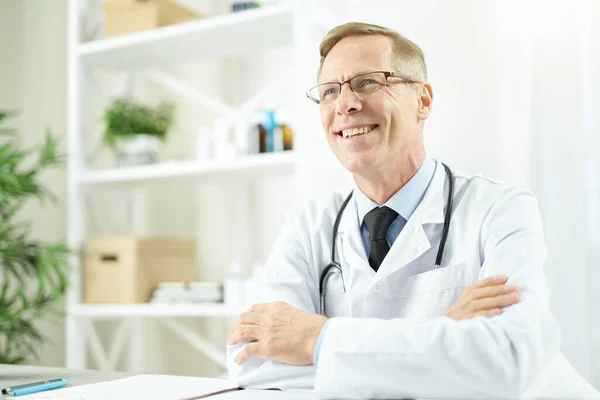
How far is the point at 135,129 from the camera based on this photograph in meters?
2.85

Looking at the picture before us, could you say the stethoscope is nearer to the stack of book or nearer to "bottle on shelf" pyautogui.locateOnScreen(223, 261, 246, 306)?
"bottle on shelf" pyautogui.locateOnScreen(223, 261, 246, 306)

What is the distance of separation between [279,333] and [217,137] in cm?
154

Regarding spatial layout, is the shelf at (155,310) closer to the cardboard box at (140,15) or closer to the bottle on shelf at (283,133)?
the bottle on shelf at (283,133)

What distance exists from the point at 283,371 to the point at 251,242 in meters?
1.94

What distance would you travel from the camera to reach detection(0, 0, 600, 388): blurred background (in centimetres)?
215

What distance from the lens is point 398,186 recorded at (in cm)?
159

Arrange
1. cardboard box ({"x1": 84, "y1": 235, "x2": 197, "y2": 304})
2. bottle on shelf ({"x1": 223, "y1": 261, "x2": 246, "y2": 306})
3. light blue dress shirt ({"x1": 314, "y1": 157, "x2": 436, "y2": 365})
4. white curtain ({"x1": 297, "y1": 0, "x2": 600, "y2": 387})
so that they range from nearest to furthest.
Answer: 1. light blue dress shirt ({"x1": 314, "y1": 157, "x2": 436, "y2": 365})
2. white curtain ({"x1": 297, "y1": 0, "x2": 600, "y2": 387})
3. bottle on shelf ({"x1": 223, "y1": 261, "x2": 246, "y2": 306})
4. cardboard box ({"x1": 84, "y1": 235, "x2": 197, "y2": 304})

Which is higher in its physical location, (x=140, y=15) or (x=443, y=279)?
(x=140, y=15)

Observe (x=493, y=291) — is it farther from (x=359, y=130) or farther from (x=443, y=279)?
(x=359, y=130)

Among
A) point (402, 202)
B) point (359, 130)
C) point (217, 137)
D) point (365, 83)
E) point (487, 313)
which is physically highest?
point (217, 137)

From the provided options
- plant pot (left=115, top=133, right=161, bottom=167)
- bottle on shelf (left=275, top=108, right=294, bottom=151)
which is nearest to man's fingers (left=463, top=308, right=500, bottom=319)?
bottle on shelf (left=275, top=108, right=294, bottom=151)

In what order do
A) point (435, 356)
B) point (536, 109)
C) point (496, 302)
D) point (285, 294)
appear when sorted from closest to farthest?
point (435, 356)
point (496, 302)
point (285, 294)
point (536, 109)

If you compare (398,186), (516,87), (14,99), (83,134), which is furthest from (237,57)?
(398,186)

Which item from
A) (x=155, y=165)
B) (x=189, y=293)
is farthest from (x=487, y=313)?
(x=155, y=165)
